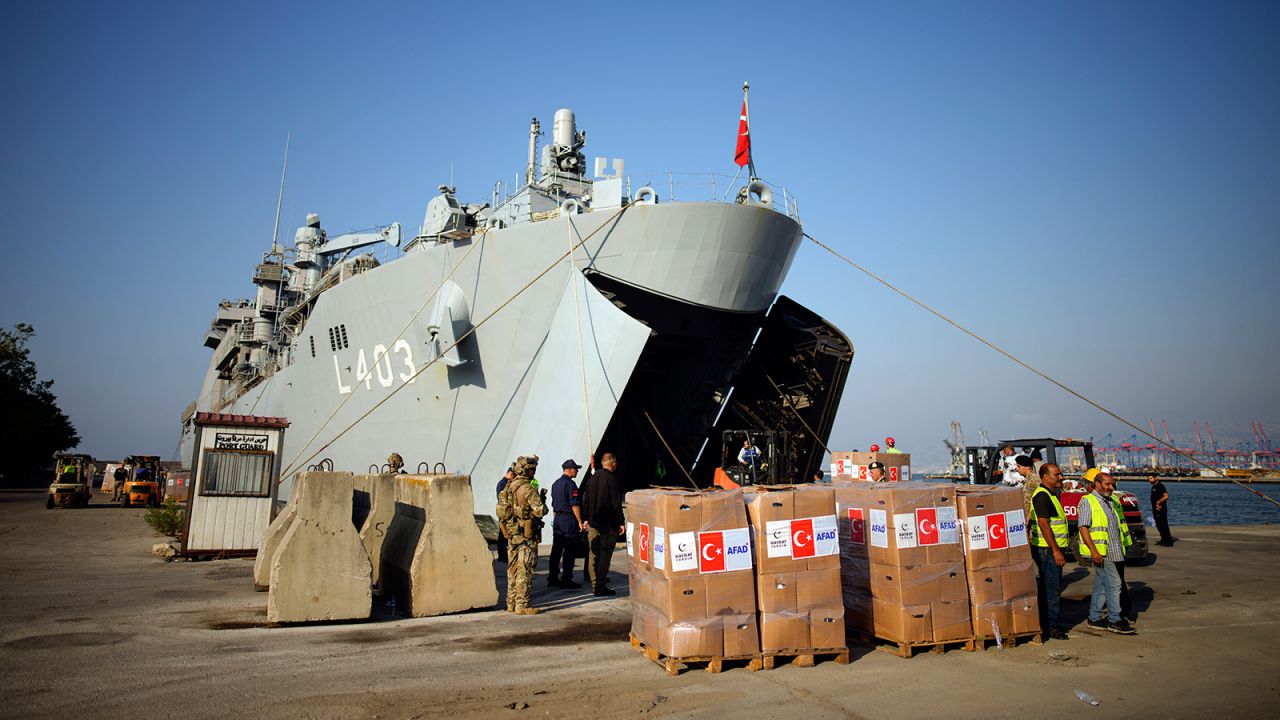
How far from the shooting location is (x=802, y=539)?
17.7 feet

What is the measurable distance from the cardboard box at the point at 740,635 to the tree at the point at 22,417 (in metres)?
51.9

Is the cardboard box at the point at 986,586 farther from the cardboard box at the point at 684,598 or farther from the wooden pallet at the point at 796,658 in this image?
the cardboard box at the point at 684,598

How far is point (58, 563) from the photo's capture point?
10.1m

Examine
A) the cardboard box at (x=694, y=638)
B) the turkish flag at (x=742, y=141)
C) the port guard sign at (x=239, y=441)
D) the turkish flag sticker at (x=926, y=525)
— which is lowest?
the cardboard box at (x=694, y=638)

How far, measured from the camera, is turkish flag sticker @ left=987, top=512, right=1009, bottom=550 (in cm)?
583

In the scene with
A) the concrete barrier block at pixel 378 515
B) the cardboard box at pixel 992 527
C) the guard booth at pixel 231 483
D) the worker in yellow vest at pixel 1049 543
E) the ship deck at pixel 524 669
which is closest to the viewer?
the ship deck at pixel 524 669

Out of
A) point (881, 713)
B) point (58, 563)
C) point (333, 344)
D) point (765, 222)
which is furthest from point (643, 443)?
point (881, 713)

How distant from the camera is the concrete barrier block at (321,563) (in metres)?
6.43

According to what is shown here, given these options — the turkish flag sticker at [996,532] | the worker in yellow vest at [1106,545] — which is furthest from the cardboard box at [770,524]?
the worker in yellow vest at [1106,545]

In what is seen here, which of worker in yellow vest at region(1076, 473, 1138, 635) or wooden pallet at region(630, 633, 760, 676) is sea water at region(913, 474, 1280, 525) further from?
wooden pallet at region(630, 633, 760, 676)

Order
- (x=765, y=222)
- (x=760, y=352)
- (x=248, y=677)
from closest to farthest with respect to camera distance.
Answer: (x=248, y=677), (x=765, y=222), (x=760, y=352)

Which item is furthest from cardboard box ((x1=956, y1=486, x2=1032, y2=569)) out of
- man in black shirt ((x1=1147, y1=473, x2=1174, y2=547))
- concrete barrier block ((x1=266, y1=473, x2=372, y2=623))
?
man in black shirt ((x1=1147, y1=473, x2=1174, y2=547))

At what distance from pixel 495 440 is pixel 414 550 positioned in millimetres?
5639

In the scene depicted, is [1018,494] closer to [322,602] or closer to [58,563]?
[322,602]
